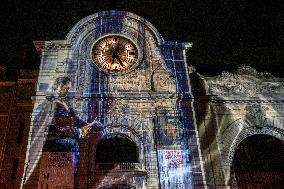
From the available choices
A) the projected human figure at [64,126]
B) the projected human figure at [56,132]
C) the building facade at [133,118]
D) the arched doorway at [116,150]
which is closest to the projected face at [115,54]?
the building facade at [133,118]

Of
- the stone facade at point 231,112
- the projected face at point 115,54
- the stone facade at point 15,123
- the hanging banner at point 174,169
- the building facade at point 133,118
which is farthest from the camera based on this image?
the projected face at point 115,54

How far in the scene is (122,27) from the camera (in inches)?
757

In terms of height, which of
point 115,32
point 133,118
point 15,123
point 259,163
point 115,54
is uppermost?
point 115,32

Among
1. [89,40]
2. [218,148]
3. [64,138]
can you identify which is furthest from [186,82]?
[64,138]

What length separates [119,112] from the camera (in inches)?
673

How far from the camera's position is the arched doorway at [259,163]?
1723cm

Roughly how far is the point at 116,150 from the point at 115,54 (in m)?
4.93

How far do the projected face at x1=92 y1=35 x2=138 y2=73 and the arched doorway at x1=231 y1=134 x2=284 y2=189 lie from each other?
6926mm

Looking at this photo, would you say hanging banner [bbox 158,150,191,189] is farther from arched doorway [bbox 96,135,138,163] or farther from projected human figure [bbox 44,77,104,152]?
projected human figure [bbox 44,77,104,152]

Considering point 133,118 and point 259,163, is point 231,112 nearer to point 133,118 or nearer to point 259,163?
point 259,163

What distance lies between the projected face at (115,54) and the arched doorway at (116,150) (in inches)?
141

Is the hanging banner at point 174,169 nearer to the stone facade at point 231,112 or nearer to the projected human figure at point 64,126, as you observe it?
the stone facade at point 231,112

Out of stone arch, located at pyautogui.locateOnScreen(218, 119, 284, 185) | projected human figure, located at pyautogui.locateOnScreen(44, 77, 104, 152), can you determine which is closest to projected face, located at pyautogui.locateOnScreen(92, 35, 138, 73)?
projected human figure, located at pyautogui.locateOnScreen(44, 77, 104, 152)

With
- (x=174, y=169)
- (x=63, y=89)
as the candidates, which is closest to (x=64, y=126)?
(x=63, y=89)
